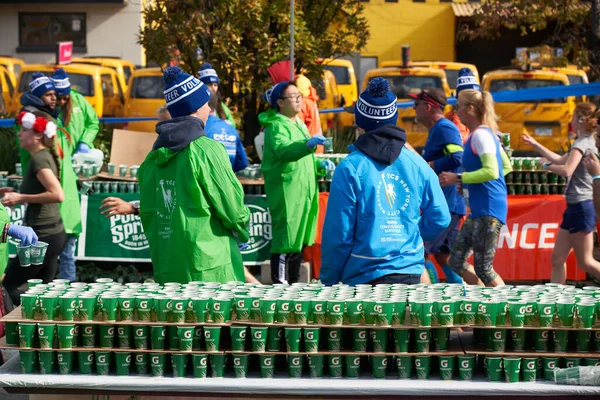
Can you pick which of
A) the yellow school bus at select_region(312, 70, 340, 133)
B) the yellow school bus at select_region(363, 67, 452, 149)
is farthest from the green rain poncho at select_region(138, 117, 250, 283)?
the yellow school bus at select_region(363, 67, 452, 149)

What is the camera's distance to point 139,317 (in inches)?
192

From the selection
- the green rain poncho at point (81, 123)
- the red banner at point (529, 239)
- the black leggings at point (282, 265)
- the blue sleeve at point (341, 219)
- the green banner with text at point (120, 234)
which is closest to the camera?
the blue sleeve at point (341, 219)

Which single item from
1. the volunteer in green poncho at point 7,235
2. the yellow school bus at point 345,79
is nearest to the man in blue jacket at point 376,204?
the volunteer in green poncho at point 7,235

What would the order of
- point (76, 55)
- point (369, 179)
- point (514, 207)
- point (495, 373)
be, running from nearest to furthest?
1. point (495, 373)
2. point (369, 179)
3. point (514, 207)
4. point (76, 55)

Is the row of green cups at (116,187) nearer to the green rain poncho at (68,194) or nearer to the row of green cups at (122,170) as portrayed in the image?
the row of green cups at (122,170)

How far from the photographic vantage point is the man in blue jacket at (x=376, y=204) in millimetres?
5621

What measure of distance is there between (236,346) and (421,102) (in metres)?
4.27

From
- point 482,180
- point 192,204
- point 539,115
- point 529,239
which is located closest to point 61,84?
point 482,180

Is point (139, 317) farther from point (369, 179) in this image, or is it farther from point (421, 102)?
point (421, 102)

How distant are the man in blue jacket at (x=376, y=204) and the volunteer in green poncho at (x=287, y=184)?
10.5ft

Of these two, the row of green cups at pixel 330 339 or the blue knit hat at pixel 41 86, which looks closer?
→ the row of green cups at pixel 330 339

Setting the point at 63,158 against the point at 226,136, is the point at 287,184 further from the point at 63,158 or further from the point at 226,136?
the point at 63,158

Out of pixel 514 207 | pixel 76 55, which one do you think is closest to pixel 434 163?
pixel 514 207

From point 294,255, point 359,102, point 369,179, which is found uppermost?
point 359,102
